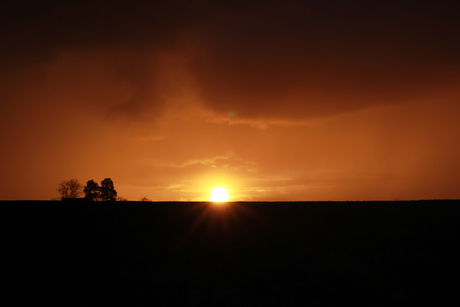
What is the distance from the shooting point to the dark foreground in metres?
13.0

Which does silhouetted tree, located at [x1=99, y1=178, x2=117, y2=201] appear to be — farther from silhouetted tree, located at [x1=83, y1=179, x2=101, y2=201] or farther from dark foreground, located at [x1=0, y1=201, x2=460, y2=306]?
dark foreground, located at [x1=0, y1=201, x2=460, y2=306]

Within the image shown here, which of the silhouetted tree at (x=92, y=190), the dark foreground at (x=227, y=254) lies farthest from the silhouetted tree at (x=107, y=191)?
the dark foreground at (x=227, y=254)

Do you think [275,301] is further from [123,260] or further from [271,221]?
[271,221]

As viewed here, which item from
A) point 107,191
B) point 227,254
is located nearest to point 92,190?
point 107,191

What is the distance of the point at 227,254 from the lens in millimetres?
17062

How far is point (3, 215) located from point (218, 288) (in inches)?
641

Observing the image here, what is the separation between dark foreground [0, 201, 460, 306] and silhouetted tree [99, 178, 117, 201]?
5026cm

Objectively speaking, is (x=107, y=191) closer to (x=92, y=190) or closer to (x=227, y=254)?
(x=92, y=190)

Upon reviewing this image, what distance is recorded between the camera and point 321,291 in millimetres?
13172

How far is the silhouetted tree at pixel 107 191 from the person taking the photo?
73.7 meters

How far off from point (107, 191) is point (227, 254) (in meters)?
62.9

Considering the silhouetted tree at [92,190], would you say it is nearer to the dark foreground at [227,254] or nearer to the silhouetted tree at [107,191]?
the silhouetted tree at [107,191]

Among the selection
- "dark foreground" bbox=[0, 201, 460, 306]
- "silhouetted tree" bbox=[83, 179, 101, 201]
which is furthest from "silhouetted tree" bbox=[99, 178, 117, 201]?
"dark foreground" bbox=[0, 201, 460, 306]

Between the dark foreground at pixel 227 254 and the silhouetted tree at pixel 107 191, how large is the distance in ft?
165
